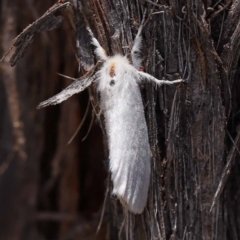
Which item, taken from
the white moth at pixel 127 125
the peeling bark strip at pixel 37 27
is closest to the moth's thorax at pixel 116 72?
the white moth at pixel 127 125

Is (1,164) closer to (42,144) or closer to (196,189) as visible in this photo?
(42,144)

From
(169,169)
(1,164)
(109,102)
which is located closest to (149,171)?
(169,169)

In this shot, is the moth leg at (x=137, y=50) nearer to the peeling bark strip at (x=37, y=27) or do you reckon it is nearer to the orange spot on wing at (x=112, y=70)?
the orange spot on wing at (x=112, y=70)

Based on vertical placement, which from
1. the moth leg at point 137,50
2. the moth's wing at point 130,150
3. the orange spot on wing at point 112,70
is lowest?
the moth's wing at point 130,150

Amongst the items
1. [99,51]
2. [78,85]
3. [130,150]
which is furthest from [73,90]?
[130,150]

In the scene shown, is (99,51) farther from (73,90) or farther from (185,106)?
(185,106)

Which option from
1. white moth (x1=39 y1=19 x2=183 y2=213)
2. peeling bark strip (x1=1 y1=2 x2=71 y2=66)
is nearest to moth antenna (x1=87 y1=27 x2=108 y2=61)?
white moth (x1=39 y1=19 x2=183 y2=213)

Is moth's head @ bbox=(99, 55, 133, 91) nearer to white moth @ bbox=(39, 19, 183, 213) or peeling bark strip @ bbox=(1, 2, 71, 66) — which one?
white moth @ bbox=(39, 19, 183, 213)
